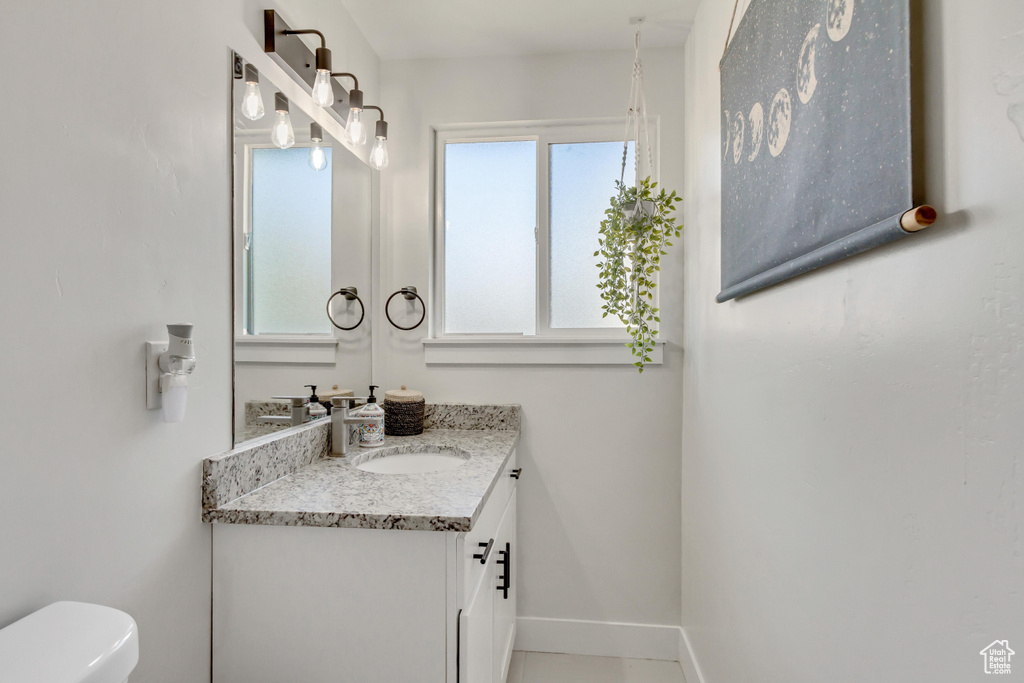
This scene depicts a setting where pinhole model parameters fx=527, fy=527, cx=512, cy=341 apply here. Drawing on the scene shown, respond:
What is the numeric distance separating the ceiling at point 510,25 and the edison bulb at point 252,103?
2.54ft

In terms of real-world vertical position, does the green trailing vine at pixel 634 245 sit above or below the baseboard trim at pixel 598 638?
above

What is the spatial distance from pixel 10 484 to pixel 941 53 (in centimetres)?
132

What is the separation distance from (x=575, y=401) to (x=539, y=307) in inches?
16.5

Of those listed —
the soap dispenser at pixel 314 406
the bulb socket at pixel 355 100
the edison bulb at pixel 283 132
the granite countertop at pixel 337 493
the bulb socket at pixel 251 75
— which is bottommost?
the granite countertop at pixel 337 493

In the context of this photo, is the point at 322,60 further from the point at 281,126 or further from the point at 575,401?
the point at 575,401

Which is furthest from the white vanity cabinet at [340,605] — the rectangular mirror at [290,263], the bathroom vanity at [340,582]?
the rectangular mirror at [290,263]

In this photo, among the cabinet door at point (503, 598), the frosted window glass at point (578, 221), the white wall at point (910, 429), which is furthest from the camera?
the frosted window glass at point (578, 221)

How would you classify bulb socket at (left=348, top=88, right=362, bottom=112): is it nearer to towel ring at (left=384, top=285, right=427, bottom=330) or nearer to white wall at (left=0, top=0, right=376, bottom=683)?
white wall at (left=0, top=0, right=376, bottom=683)

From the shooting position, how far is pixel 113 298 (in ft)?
2.96

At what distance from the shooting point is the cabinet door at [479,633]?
109cm

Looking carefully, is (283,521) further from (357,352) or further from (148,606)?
(357,352)

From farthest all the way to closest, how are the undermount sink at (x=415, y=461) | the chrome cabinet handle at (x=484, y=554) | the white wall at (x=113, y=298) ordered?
the undermount sink at (x=415, y=461), the chrome cabinet handle at (x=484, y=554), the white wall at (x=113, y=298)

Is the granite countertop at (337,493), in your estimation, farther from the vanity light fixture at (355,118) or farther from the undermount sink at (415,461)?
the vanity light fixture at (355,118)

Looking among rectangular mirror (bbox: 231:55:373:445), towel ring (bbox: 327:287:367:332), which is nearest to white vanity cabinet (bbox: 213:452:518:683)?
rectangular mirror (bbox: 231:55:373:445)
